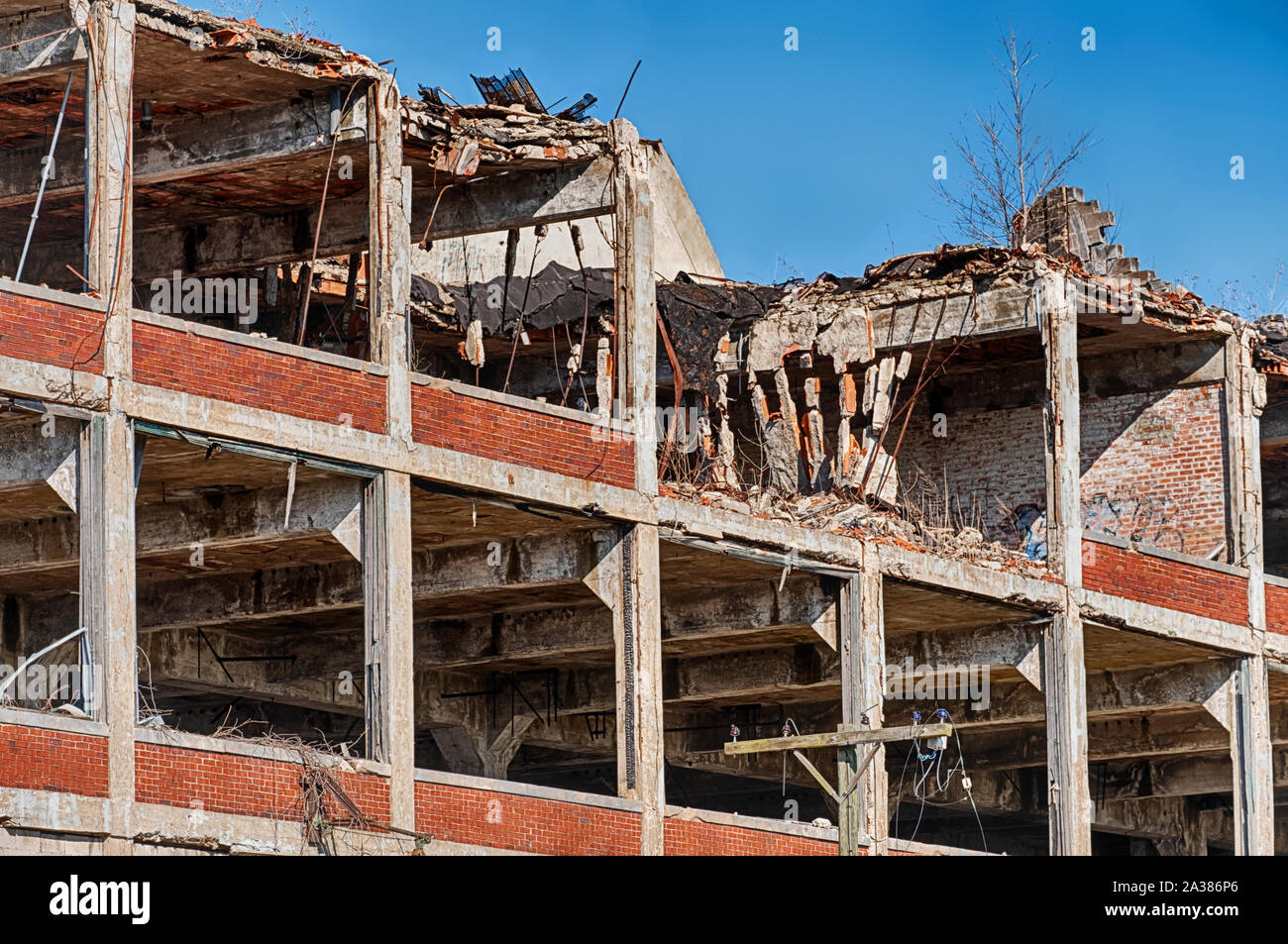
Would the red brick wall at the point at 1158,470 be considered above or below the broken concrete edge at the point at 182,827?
above

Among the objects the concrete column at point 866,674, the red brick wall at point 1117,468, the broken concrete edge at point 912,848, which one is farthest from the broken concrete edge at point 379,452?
the red brick wall at point 1117,468

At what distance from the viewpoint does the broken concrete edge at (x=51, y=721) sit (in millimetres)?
17484

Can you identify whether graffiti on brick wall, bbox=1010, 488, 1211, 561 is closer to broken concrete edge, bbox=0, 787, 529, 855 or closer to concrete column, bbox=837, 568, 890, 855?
concrete column, bbox=837, 568, 890, 855

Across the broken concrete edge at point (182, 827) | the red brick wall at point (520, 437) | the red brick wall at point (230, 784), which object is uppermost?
the red brick wall at point (520, 437)

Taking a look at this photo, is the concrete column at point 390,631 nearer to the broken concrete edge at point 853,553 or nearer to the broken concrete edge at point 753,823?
the broken concrete edge at point 753,823

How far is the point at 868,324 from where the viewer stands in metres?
27.9

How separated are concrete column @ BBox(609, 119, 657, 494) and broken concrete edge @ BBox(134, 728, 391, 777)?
4440 millimetres

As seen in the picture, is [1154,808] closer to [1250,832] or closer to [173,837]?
[1250,832]

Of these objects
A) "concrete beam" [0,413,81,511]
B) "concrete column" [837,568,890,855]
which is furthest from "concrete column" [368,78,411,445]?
"concrete column" [837,568,890,855]

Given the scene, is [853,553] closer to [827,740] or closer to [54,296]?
[827,740]

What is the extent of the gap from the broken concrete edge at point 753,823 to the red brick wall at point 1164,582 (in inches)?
183

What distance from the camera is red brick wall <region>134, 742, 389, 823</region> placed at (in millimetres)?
18344
